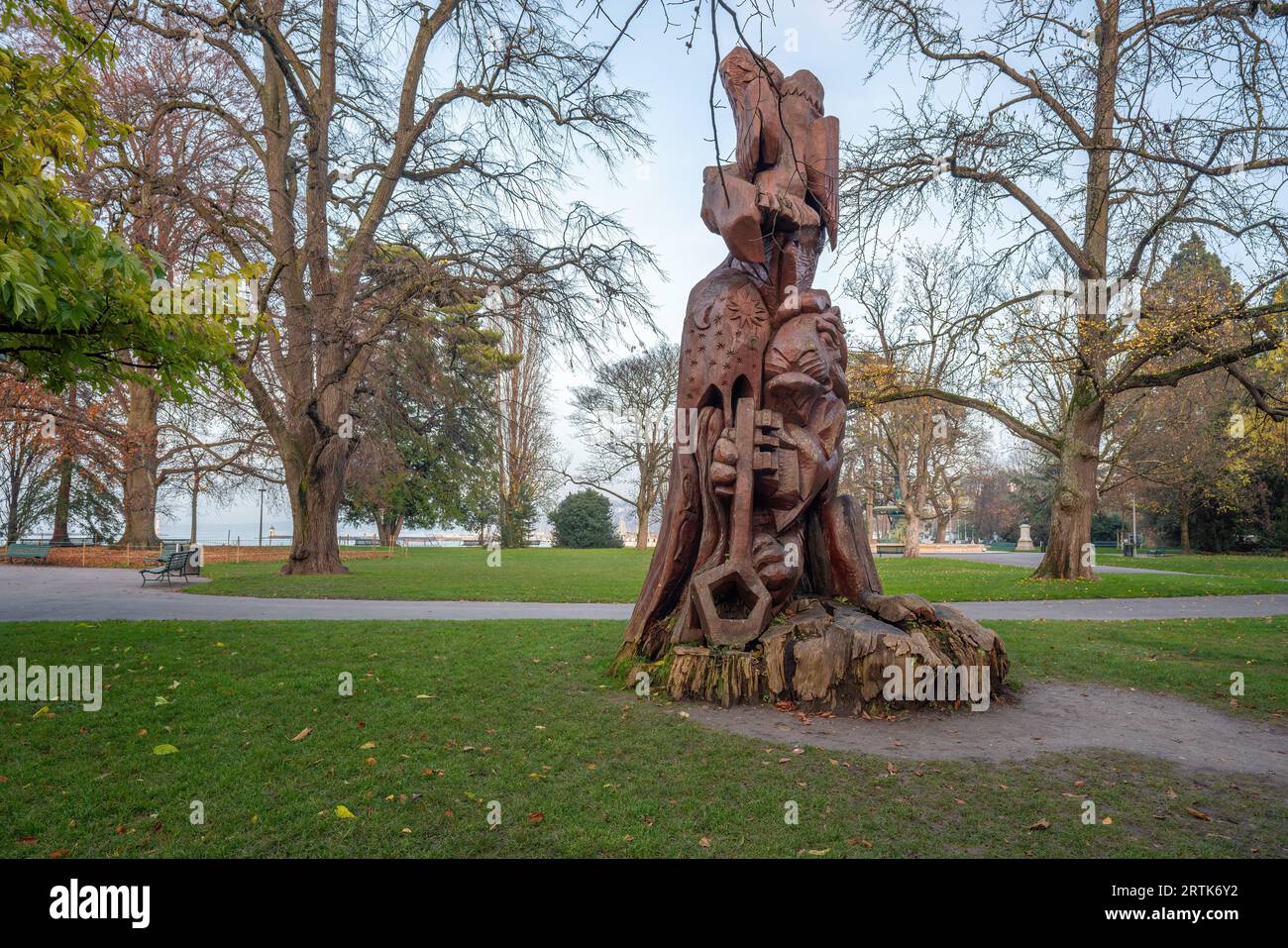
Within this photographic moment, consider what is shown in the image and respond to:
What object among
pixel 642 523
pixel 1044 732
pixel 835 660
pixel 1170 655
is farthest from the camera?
pixel 642 523

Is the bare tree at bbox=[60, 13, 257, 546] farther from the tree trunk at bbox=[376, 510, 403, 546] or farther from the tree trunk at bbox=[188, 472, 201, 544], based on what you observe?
the tree trunk at bbox=[376, 510, 403, 546]

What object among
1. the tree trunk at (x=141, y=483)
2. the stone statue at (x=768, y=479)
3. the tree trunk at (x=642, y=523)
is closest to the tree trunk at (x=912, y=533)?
the tree trunk at (x=642, y=523)

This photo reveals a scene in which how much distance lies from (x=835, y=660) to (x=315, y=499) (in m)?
17.2

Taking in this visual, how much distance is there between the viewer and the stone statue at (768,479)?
6874mm

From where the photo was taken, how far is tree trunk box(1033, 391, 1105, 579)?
62.0ft

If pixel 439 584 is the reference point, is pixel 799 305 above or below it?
above

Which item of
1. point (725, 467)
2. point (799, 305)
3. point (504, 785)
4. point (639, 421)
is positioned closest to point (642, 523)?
point (639, 421)

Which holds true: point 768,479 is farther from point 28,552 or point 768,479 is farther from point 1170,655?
point 28,552

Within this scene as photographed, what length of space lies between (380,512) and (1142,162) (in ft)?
133

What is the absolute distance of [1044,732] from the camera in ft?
20.4

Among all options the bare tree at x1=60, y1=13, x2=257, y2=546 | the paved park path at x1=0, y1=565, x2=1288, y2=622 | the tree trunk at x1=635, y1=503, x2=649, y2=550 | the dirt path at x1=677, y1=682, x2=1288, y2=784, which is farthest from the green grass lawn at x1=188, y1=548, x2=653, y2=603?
the tree trunk at x1=635, y1=503, x2=649, y2=550

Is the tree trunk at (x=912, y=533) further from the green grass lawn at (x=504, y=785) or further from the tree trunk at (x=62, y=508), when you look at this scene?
the tree trunk at (x=62, y=508)

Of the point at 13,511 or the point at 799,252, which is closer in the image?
the point at 799,252

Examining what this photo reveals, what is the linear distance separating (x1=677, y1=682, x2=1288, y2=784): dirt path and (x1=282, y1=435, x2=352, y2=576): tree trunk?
16.0 m
